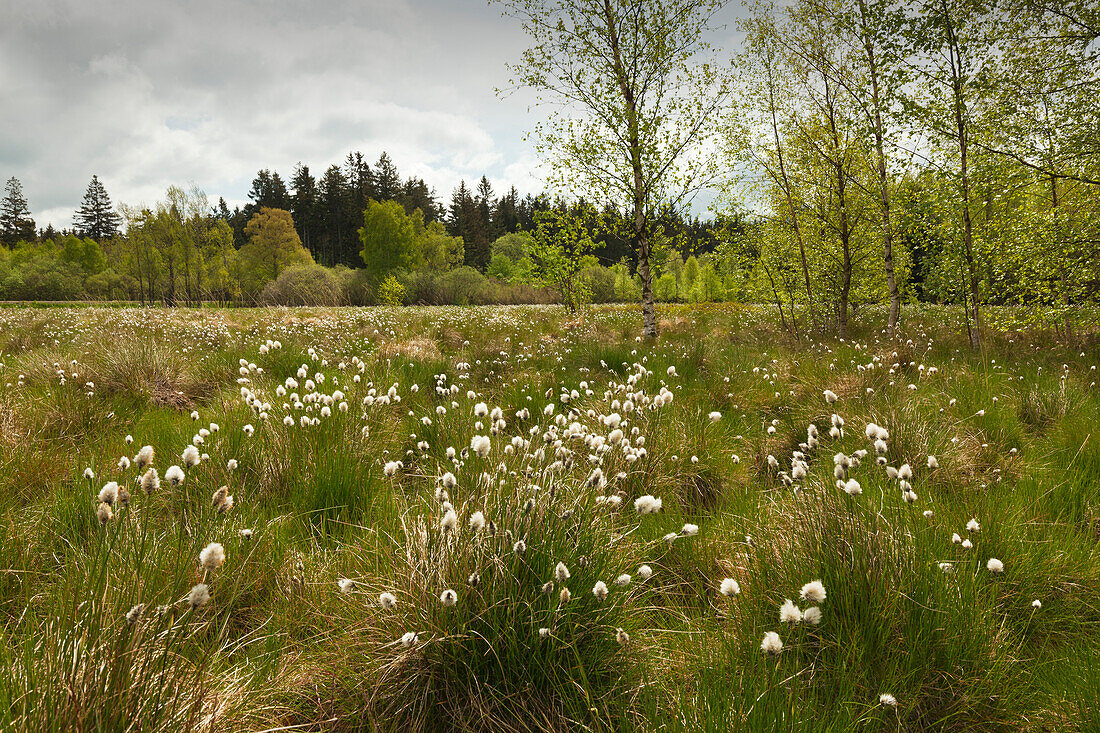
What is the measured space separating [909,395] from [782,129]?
10352 millimetres

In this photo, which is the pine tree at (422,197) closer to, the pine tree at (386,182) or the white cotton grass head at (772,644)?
the pine tree at (386,182)

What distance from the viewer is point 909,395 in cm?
543

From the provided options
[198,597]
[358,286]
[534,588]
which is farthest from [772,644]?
[358,286]

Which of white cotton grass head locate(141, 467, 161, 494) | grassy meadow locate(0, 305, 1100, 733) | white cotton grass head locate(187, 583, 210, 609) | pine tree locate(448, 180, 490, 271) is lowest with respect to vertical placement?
grassy meadow locate(0, 305, 1100, 733)

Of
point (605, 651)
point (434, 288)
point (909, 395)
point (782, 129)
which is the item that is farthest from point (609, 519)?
point (434, 288)

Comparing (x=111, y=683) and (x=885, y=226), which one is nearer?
(x=111, y=683)

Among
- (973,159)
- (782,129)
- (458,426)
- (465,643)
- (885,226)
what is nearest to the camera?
(465,643)

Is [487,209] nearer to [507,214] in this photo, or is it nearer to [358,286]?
[507,214]

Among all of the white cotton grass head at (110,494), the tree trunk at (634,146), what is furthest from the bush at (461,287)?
the white cotton grass head at (110,494)

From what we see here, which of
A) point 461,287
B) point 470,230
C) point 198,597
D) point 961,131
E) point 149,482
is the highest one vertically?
point 470,230

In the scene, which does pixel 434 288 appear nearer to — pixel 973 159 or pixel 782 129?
pixel 782 129

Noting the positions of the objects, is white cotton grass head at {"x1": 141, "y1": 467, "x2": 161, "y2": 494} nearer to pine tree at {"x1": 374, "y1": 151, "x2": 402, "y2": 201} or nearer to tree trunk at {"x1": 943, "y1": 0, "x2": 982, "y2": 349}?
tree trunk at {"x1": 943, "y1": 0, "x2": 982, "y2": 349}

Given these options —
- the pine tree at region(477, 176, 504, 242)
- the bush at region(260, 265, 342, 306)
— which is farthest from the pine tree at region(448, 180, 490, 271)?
the bush at region(260, 265, 342, 306)

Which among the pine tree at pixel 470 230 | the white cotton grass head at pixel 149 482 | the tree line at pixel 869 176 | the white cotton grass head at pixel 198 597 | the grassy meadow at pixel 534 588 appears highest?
the pine tree at pixel 470 230
